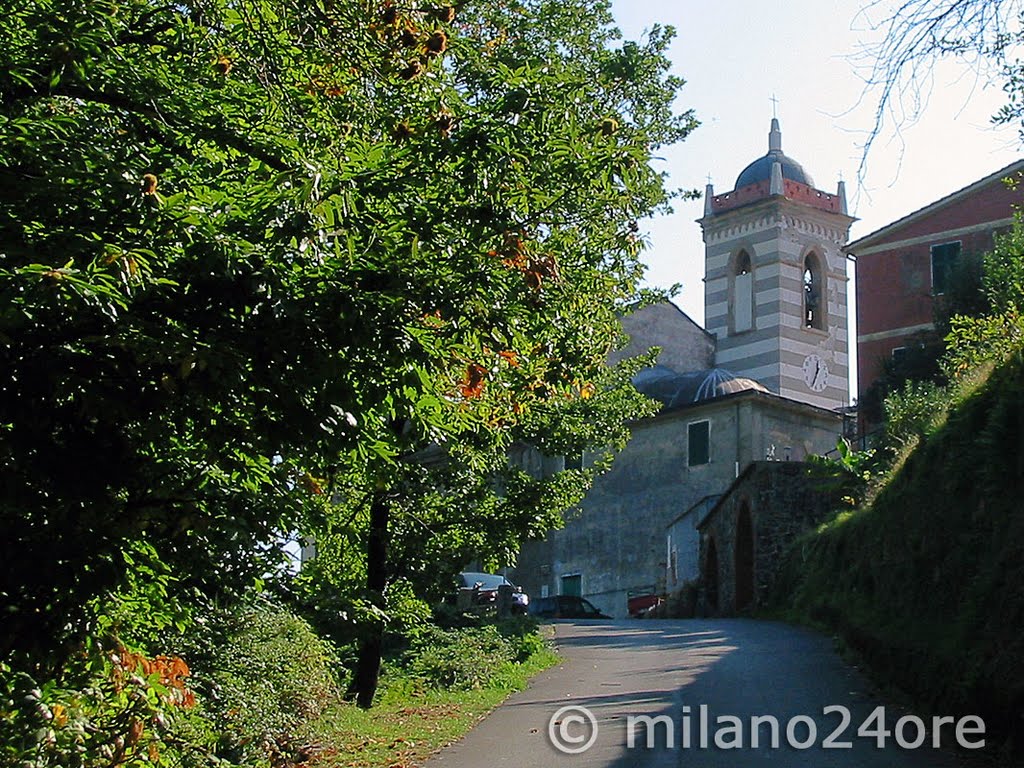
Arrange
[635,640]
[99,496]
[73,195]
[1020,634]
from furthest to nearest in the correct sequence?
[635,640]
[1020,634]
[99,496]
[73,195]

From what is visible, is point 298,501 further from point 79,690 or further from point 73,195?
point 73,195

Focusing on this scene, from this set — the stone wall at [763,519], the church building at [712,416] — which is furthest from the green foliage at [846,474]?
the church building at [712,416]

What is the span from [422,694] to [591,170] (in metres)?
10.8

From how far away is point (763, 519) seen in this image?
3344 centimetres

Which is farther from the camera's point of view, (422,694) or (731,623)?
(731,623)

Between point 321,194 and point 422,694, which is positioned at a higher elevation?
point 321,194

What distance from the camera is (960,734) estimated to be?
1065 centimetres

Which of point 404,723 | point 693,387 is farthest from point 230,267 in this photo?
point 693,387

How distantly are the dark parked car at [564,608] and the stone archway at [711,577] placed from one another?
471 centimetres

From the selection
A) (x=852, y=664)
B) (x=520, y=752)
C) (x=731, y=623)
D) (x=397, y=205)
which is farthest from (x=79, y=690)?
(x=731, y=623)

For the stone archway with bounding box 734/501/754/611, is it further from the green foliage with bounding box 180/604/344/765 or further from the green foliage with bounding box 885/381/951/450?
the green foliage with bounding box 180/604/344/765

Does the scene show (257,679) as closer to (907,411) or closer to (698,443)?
(907,411)

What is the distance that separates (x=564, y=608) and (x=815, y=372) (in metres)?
37.0

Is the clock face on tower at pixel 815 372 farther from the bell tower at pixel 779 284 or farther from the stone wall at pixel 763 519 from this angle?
the stone wall at pixel 763 519
